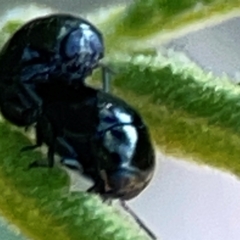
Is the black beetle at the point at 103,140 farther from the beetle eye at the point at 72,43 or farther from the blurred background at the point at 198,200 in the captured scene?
the blurred background at the point at 198,200

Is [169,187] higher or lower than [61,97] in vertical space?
lower

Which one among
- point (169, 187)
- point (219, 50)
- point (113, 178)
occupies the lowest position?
point (169, 187)

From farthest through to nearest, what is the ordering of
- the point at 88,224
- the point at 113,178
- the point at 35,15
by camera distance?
the point at 35,15 → the point at 113,178 → the point at 88,224

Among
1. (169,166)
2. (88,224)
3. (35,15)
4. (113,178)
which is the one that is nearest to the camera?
(88,224)

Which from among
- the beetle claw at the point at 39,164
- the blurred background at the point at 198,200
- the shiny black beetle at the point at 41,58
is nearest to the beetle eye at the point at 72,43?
the shiny black beetle at the point at 41,58

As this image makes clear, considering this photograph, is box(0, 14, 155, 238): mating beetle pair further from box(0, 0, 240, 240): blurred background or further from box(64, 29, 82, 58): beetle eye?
box(0, 0, 240, 240): blurred background

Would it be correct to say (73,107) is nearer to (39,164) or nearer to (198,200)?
(39,164)

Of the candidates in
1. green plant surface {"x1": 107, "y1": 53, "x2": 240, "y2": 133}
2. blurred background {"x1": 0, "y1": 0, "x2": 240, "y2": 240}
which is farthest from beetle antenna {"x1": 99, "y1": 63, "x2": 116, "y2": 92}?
blurred background {"x1": 0, "y1": 0, "x2": 240, "y2": 240}

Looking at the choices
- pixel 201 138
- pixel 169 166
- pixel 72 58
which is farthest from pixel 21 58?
pixel 169 166

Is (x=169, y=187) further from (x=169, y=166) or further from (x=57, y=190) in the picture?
(x=57, y=190)
